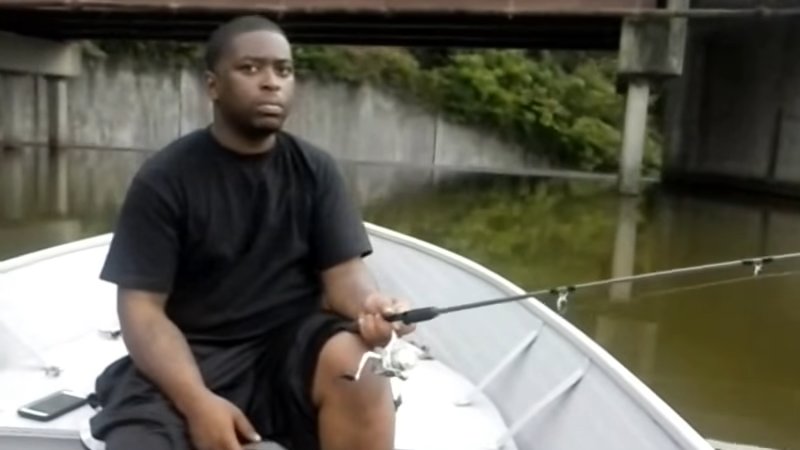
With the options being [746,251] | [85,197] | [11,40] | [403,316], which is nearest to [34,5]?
[85,197]

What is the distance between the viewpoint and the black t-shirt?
A: 233 centimetres

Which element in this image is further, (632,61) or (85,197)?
(632,61)

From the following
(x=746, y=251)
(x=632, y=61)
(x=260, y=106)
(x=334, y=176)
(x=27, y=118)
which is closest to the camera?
(x=260, y=106)

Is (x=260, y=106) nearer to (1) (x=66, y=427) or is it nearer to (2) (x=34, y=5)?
(1) (x=66, y=427)

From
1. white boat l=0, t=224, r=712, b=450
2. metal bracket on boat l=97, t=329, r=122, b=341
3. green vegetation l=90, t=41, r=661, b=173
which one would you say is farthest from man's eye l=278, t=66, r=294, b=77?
green vegetation l=90, t=41, r=661, b=173

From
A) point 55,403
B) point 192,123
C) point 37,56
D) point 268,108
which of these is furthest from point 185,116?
point 268,108

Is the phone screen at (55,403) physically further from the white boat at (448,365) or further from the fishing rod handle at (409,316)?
the fishing rod handle at (409,316)

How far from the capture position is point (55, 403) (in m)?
2.83

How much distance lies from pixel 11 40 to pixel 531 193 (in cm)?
1127

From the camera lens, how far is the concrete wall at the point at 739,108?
16.4m

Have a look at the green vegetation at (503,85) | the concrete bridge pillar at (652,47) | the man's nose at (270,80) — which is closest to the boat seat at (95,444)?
the man's nose at (270,80)

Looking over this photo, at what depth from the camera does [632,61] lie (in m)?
15.0

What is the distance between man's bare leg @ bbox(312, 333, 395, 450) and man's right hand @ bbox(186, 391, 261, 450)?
188 mm

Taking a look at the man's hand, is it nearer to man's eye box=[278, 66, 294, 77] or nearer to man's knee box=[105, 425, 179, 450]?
man's knee box=[105, 425, 179, 450]
